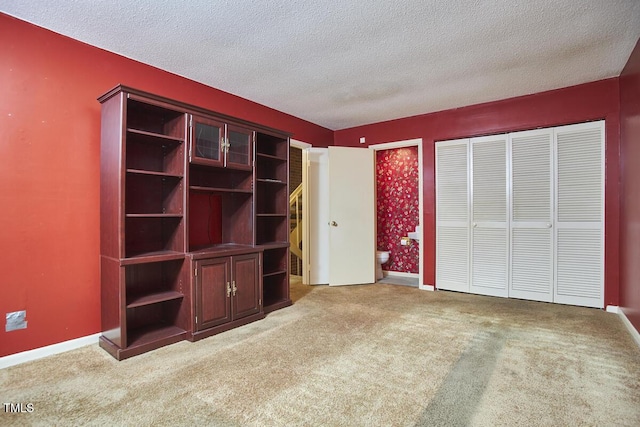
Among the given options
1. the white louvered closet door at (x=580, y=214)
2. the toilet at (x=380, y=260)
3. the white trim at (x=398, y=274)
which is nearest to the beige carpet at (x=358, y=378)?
the white louvered closet door at (x=580, y=214)

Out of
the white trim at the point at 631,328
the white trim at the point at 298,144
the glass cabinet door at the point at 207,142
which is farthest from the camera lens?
the white trim at the point at 298,144

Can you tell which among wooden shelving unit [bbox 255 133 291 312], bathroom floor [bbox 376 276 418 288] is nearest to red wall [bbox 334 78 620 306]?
bathroom floor [bbox 376 276 418 288]

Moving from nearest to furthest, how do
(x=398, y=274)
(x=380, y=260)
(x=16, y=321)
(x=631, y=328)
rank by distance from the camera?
(x=16, y=321), (x=631, y=328), (x=380, y=260), (x=398, y=274)

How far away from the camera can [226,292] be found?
9.56ft

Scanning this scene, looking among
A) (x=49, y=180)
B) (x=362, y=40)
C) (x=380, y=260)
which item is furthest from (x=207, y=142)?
(x=380, y=260)

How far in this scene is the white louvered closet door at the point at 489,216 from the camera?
4035 mm

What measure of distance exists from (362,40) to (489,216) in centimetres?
277

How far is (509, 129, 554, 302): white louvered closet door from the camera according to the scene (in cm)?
376

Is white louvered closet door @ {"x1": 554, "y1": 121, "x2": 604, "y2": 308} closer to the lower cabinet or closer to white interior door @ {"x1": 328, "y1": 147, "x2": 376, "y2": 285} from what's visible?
white interior door @ {"x1": 328, "y1": 147, "x2": 376, "y2": 285}

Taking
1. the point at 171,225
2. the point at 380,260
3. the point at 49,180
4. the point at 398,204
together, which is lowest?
the point at 380,260

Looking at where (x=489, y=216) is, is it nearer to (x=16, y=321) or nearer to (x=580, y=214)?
(x=580, y=214)

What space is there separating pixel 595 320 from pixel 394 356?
7.33ft

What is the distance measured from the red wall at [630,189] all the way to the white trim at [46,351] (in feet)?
14.4

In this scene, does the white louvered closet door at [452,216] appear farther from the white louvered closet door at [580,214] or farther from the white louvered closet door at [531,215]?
the white louvered closet door at [580,214]
